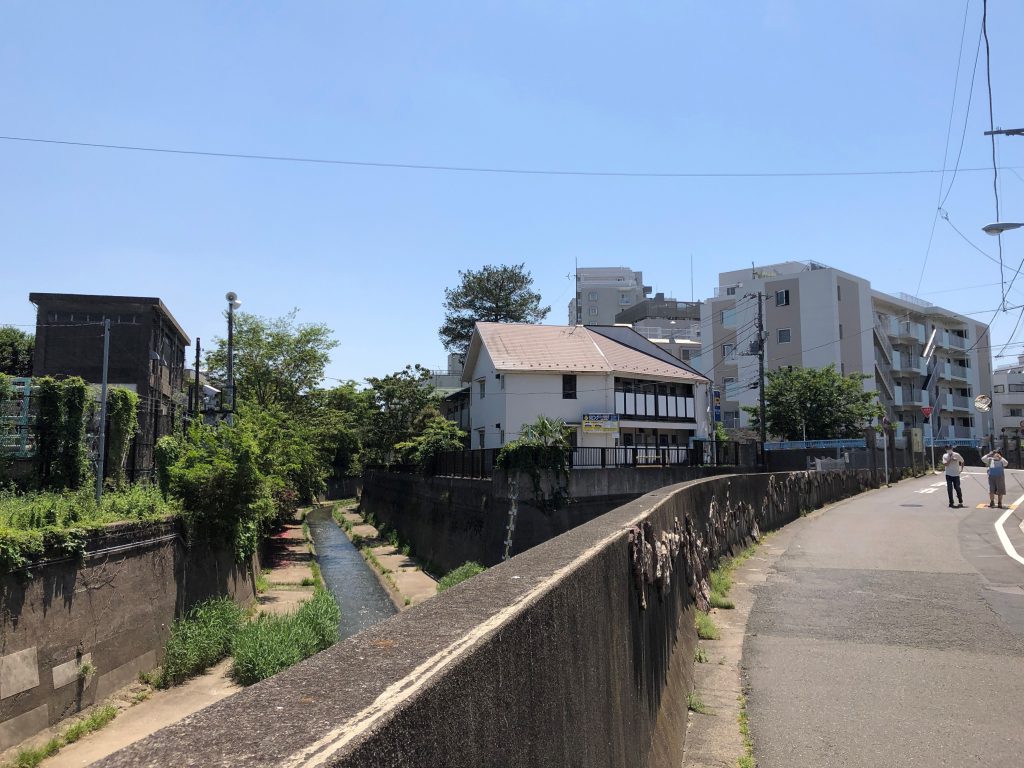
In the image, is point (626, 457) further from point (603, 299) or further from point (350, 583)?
point (603, 299)

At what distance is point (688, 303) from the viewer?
3462 inches

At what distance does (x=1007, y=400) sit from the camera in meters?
79.2

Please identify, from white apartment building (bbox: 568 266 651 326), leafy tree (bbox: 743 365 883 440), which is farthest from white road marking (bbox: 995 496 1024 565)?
white apartment building (bbox: 568 266 651 326)

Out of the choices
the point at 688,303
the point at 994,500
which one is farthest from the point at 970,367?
the point at 994,500

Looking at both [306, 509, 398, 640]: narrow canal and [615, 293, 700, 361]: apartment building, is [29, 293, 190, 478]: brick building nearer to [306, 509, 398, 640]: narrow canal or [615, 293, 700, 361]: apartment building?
[306, 509, 398, 640]: narrow canal

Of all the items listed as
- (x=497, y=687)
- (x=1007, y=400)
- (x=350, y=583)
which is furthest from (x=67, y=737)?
(x=1007, y=400)

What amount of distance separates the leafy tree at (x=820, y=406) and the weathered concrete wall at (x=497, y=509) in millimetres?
15416

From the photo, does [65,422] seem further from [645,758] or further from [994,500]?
[994,500]

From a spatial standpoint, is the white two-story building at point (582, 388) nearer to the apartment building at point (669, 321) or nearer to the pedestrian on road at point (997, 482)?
the pedestrian on road at point (997, 482)

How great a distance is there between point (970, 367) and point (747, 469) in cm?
4501

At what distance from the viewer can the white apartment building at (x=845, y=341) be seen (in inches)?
2212

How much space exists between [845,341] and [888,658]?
5444 cm

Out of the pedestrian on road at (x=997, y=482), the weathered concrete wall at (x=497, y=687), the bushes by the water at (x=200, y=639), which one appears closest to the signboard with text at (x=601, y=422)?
the pedestrian on road at (x=997, y=482)

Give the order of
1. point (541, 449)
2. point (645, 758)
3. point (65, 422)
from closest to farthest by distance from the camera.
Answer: point (645, 758) < point (65, 422) < point (541, 449)
